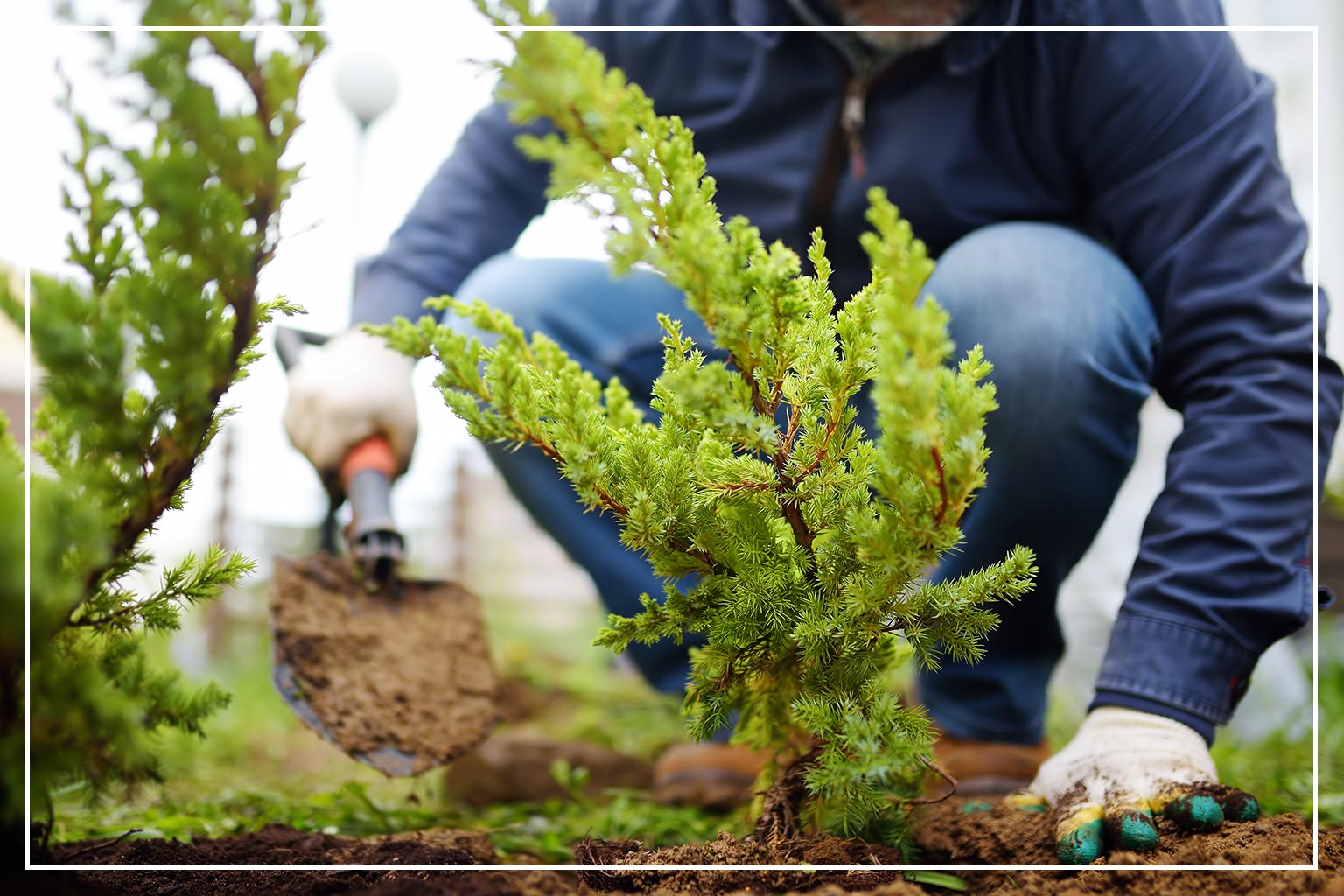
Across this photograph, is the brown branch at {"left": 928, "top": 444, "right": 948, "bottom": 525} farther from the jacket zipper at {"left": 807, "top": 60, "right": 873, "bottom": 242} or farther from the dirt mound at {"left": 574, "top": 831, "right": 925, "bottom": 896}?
the jacket zipper at {"left": 807, "top": 60, "right": 873, "bottom": 242}

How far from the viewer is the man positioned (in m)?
1.42

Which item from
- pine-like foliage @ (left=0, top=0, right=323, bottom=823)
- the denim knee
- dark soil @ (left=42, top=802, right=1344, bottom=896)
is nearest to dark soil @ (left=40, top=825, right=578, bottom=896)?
dark soil @ (left=42, top=802, right=1344, bottom=896)

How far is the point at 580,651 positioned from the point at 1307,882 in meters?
4.31

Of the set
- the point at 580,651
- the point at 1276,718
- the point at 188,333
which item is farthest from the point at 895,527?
the point at 580,651

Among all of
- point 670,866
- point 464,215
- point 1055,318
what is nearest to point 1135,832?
point 670,866

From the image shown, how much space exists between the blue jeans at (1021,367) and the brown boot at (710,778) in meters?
0.45

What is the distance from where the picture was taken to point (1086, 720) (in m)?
1.44

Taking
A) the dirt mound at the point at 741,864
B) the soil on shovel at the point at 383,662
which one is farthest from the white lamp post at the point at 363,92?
the dirt mound at the point at 741,864

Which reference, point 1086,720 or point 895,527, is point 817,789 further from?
point 1086,720

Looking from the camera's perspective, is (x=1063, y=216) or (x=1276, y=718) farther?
(x=1276, y=718)

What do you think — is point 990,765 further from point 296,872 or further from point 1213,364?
point 296,872

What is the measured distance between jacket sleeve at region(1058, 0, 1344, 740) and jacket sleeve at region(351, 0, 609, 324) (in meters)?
0.97

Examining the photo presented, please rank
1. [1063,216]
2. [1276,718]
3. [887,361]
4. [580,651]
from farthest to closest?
[580,651] < [1276,718] < [1063,216] < [887,361]

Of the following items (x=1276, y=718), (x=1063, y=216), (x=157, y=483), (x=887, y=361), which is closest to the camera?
(x=887, y=361)
